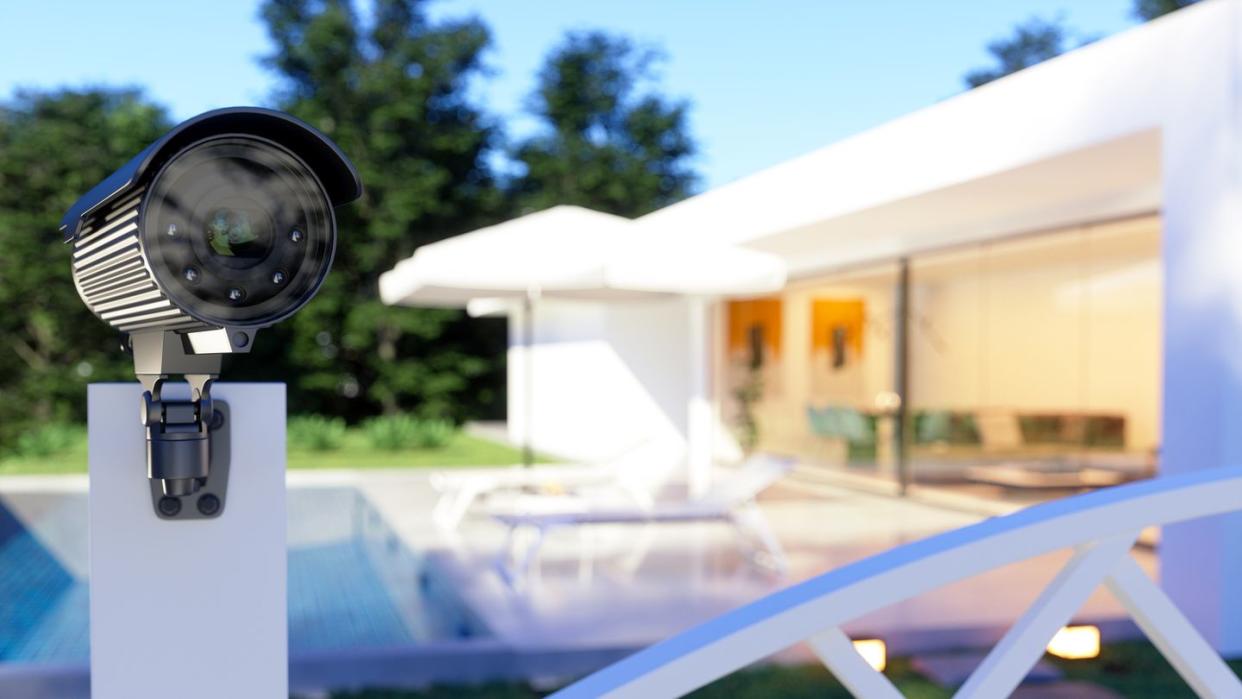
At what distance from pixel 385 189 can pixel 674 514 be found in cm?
1842

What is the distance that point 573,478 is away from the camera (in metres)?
9.52

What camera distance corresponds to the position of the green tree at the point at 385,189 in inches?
941

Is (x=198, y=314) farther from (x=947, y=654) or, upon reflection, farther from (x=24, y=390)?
(x=24, y=390)

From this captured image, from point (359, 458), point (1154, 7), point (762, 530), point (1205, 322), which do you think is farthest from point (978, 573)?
point (1154, 7)

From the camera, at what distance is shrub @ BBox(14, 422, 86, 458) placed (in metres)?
16.7

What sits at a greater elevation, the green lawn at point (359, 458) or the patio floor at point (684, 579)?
the patio floor at point (684, 579)

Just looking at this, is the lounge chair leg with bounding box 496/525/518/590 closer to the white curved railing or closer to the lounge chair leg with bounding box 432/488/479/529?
the lounge chair leg with bounding box 432/488/479/529

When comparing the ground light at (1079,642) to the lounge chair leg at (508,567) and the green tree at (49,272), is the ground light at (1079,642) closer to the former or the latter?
the lounge chair leg at (508,567)

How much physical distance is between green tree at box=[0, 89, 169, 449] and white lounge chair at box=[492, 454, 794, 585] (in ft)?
54.3

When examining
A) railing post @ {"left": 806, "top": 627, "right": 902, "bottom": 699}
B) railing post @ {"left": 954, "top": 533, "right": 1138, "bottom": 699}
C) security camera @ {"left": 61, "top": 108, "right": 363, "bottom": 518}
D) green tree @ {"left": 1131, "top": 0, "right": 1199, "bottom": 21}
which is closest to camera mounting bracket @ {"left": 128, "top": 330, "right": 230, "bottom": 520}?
security camera @ {"left": 61, "top": 108, "right": 363, "bottom": 518}

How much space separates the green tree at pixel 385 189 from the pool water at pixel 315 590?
43.7ft

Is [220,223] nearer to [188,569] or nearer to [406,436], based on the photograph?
[188,569]

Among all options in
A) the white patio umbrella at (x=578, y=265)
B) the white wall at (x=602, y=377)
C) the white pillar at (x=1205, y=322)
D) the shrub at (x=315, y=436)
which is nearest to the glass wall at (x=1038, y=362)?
the white wall at (x=602, y=377)

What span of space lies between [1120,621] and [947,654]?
1.06 meters
